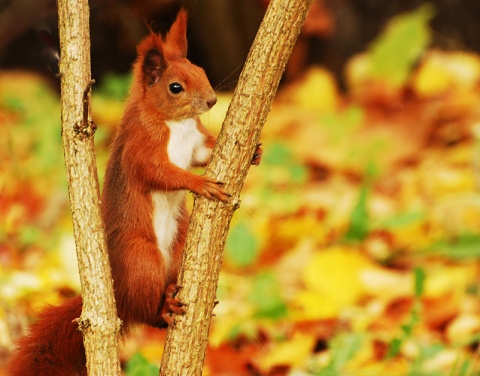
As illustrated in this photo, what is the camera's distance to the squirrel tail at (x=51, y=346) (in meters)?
2.32

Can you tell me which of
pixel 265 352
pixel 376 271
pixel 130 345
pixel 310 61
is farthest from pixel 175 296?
pixel 310 61

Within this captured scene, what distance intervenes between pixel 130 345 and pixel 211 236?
180 cm

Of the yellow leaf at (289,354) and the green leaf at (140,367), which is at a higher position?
the yellow leaf at (289,354)

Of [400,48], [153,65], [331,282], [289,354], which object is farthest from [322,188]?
[153,65]

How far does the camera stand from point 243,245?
4.02 m

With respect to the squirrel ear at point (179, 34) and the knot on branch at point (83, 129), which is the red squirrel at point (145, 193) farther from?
the knot on branch at point (83, 129)

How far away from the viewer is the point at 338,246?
434 cm

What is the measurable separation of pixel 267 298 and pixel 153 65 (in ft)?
5.40

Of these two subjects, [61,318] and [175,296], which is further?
[61,318]

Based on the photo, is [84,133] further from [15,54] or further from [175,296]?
[15,54]

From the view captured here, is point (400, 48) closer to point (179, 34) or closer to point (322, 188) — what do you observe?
point (322, 188)

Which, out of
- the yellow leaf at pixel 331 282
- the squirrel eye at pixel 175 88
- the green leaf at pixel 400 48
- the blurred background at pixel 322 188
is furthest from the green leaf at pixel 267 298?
the green leaf at pixel 400 48

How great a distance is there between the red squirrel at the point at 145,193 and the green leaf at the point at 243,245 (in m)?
1.57

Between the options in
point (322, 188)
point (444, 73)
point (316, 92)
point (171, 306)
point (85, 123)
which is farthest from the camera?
point (316, 92)
